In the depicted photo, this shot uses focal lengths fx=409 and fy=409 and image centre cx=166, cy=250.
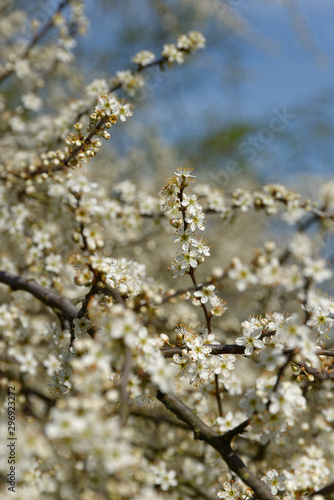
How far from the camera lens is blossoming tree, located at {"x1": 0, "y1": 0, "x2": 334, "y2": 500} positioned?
1446 millimetres

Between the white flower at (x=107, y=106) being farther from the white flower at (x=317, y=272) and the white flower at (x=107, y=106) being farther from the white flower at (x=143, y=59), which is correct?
the white flower at (x=317, y=272)

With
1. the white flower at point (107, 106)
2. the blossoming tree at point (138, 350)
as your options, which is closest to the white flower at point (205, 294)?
the blossoming tree at point (138, 350)

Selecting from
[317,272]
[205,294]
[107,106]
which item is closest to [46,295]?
[205,294]

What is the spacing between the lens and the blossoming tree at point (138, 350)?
145 centimetres

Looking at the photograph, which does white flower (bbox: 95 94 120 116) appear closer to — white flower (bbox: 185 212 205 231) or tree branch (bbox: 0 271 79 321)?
white flower (bbox: 185 212 205 231)

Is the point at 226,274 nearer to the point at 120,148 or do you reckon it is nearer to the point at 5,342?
the point at 5,342

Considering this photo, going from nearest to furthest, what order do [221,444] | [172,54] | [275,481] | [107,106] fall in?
[221,444], [275,481], [107,106], [172,54]

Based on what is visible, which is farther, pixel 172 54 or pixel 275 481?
pixel 172 54

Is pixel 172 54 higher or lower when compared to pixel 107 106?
higher

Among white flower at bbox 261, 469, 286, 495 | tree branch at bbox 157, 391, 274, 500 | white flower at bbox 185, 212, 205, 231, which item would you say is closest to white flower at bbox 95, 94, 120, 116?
white flower at bbox 185, 212, 205, 231

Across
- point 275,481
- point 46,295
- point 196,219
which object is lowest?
point 275,481

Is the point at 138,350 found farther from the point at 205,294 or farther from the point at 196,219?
the point at 196,219

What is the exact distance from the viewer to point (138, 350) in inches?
62.1

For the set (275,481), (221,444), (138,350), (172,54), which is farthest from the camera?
(172,54)
